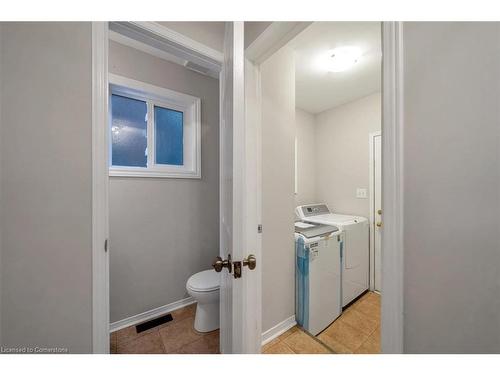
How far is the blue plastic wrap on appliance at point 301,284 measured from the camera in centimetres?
→ 151

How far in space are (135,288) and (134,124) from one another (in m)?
1.59

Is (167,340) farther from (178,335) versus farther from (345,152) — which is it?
(345,152)

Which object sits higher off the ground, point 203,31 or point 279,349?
point 203,31

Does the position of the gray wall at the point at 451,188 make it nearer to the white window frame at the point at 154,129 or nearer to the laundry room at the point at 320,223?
the laundry room at the point at 320,223

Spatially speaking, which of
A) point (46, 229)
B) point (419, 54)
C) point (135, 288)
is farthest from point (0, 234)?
point (419, 54)

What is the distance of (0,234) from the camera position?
0.70 metres

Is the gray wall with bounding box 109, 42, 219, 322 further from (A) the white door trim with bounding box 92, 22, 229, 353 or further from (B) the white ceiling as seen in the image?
(B) the white ceiling

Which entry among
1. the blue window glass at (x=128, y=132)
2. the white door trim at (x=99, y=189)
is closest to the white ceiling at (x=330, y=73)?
the white door trim at (x=99, y=189)

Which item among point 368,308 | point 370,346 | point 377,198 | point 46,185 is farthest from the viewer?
point 377,198

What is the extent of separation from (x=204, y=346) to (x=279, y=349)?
1.90 feet

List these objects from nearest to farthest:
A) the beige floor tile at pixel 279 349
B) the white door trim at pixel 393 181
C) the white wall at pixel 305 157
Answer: the white door trim at pixel 393 181, the beige floor tile at pixel 279 349, the white wall at pixel 305 157

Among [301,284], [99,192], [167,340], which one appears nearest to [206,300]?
[167,340]

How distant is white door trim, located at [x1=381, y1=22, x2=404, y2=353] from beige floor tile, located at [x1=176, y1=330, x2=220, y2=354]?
4.13 ft

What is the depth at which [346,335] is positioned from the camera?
1569 mm
